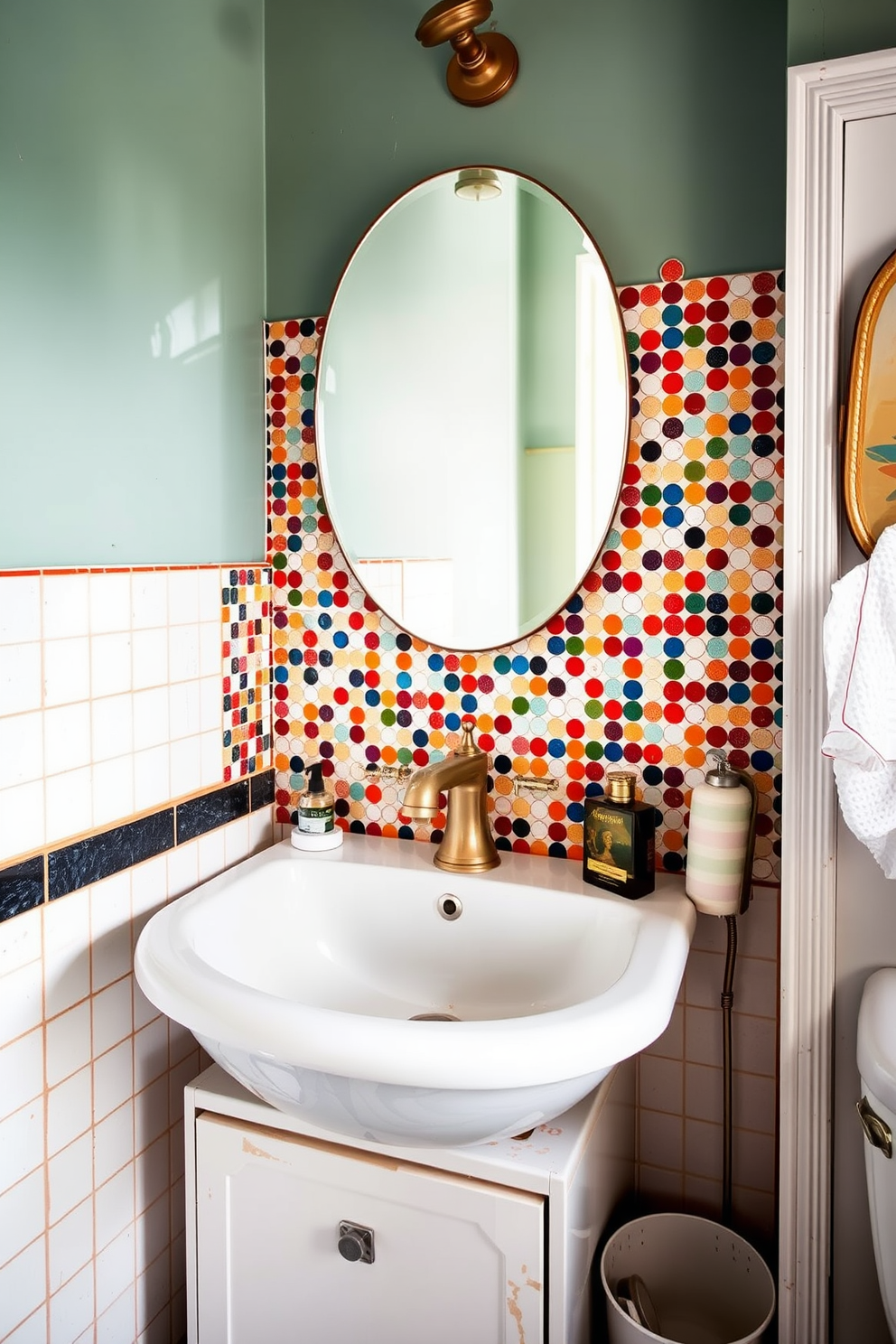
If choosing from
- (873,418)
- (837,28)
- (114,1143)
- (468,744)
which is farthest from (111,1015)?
(837,28)

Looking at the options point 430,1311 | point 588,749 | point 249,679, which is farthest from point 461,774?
point 430,1311

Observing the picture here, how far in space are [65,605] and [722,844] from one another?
0.90m

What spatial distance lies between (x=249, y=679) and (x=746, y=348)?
91 centimetres

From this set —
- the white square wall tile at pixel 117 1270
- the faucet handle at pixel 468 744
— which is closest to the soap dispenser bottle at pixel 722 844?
the faucet handle at pixel 468 744

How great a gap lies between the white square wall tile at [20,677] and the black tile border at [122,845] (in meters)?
0.19

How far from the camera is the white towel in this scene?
102cm

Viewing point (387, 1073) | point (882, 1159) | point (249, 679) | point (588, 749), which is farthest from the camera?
point (249, 679)

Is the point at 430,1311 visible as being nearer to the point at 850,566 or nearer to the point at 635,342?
the point at 850,566

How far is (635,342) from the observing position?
4.52ft

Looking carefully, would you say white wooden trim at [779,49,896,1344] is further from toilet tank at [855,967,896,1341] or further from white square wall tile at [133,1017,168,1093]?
white square wall tile at [133,1017,168,1093]

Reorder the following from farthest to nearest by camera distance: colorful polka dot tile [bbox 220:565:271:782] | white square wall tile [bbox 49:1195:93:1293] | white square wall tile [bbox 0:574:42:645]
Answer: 1. colorful polka dot tile [bbox 220:565:271:782]
2. white square wall tile [bbox 49:1195:93:1293]
3. white square wall tile [bbox 0:574:42:645]

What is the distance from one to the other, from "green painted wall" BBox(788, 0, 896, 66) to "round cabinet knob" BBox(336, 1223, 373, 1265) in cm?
145

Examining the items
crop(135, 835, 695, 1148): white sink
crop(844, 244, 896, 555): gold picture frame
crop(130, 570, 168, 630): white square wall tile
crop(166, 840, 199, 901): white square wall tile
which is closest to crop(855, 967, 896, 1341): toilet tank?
crop(135, 835, 695, 1148): white sink

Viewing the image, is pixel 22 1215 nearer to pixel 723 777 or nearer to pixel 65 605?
pixel 65 605
